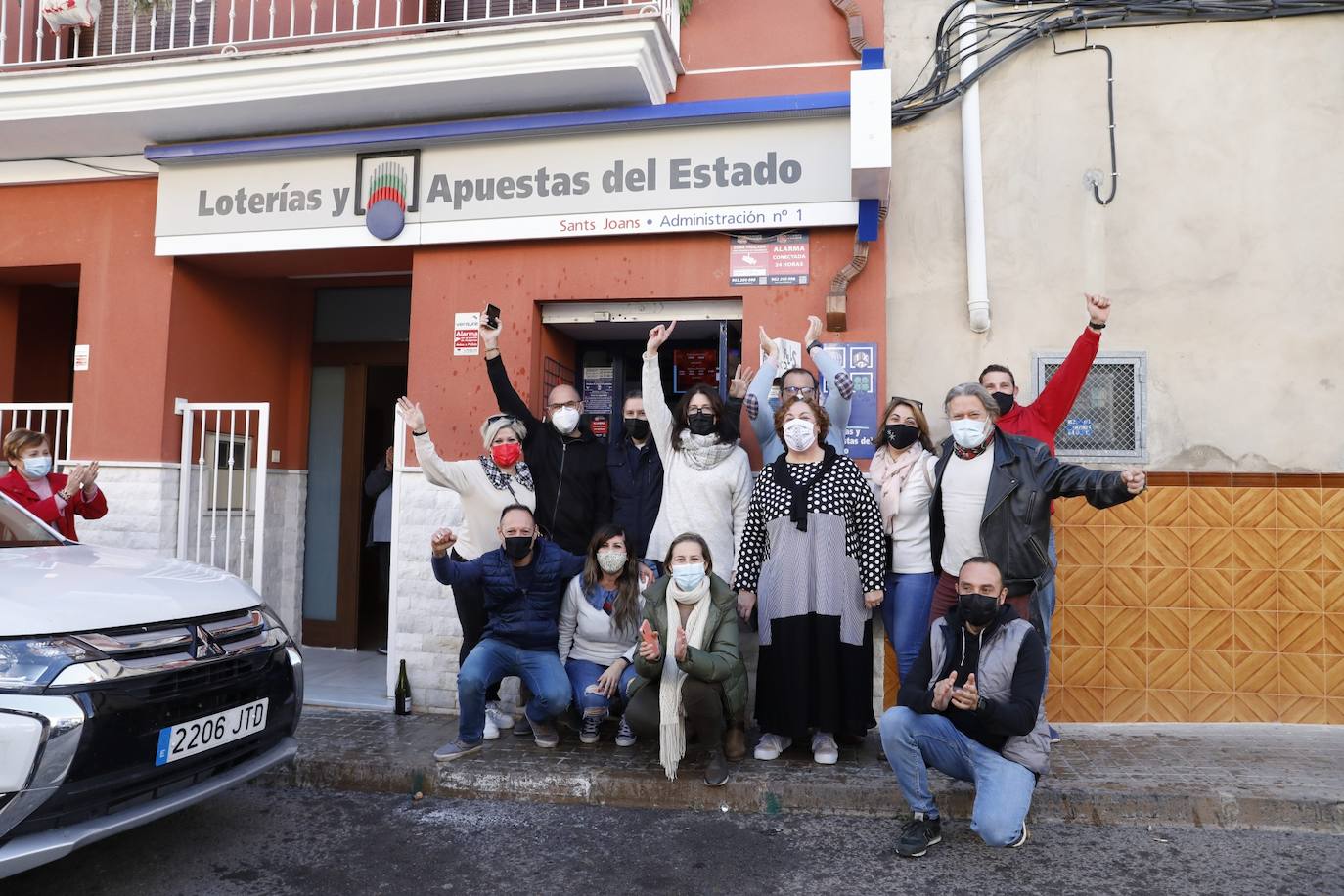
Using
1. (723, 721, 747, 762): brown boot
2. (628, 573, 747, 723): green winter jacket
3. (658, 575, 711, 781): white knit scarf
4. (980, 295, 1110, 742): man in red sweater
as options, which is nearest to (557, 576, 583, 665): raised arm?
(628, 573, 747, 723): green winter jacket

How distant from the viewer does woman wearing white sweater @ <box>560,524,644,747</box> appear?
190 inches

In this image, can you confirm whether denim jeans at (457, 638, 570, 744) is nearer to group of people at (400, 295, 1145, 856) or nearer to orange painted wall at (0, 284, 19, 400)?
group of people at (400, 295, 1145, 856)

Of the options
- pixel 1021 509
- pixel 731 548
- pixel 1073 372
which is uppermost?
pixel 1073 372

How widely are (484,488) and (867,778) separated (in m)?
2.66

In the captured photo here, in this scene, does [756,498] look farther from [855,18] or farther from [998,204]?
[855,18]

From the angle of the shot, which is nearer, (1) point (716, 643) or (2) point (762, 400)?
(1) point (716, 643)

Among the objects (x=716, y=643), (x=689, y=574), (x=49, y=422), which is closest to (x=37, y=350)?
(x=49, y=422)

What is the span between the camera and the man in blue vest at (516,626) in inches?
186

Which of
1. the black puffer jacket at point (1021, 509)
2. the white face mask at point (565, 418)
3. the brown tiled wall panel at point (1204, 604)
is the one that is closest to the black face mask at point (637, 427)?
the white face mask at point (565, 418)

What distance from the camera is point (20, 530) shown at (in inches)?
161

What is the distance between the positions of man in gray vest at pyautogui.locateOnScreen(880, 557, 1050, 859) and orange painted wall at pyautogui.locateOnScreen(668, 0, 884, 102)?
3.68 metres

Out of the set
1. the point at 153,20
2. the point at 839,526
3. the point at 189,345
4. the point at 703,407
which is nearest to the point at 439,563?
the point at 703,407

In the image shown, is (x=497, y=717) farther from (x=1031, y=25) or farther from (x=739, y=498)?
(x=1031, y=25)

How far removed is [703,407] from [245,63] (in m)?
3.94
